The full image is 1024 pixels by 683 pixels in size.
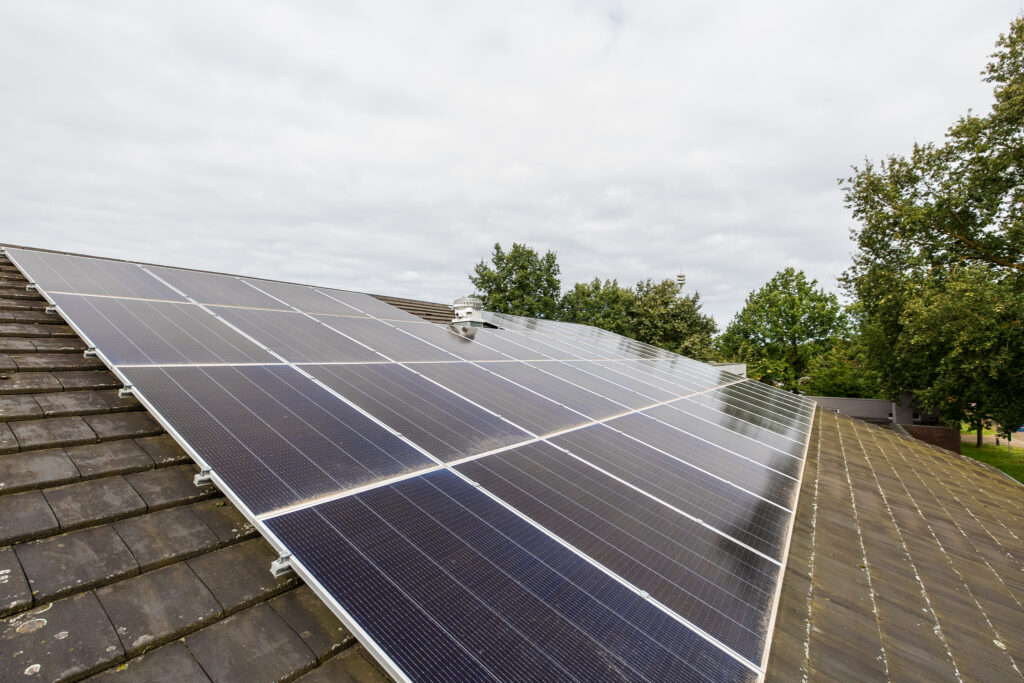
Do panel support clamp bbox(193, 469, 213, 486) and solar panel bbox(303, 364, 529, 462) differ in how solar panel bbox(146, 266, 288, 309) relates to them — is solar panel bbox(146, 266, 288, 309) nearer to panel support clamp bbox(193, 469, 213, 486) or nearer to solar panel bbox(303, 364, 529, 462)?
solar panel bbox(303, 364, 529, 462)

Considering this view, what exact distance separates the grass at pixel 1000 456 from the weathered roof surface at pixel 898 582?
3218 centimetres

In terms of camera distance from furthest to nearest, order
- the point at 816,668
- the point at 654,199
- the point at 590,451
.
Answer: the point at 654,199 < the point at 590,451 < the point at 816,668

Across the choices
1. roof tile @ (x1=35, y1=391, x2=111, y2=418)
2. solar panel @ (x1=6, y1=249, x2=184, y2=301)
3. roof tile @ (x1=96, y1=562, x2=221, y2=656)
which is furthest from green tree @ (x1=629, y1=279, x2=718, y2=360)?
roof tile @ (x1=96, y1=562, x2=221, y2=656)

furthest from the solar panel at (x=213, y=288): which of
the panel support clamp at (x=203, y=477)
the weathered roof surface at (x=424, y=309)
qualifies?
the weathered roof surface at (x=424, y=309)

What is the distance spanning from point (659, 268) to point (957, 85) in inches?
1073

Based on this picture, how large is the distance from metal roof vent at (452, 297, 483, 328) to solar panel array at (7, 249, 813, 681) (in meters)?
7.02

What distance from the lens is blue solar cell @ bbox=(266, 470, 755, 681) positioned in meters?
2.14

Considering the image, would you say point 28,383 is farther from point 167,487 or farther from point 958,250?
point 958,250

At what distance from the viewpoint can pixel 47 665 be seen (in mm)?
1908

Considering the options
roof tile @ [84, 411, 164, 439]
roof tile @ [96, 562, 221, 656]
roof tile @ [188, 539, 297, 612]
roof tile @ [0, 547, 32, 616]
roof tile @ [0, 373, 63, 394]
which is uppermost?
roof tile @ [0, 373, 63, 394]

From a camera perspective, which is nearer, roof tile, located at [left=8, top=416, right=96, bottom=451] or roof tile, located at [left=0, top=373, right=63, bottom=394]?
roof tile, located at [left=8, top=416, right=96, bottom=451]

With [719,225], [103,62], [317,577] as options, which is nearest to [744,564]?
[317,577]

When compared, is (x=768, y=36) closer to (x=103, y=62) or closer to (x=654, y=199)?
(x=103, y=62)

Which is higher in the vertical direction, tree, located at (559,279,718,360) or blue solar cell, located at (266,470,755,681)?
tree, located at (559,279,718,360)
